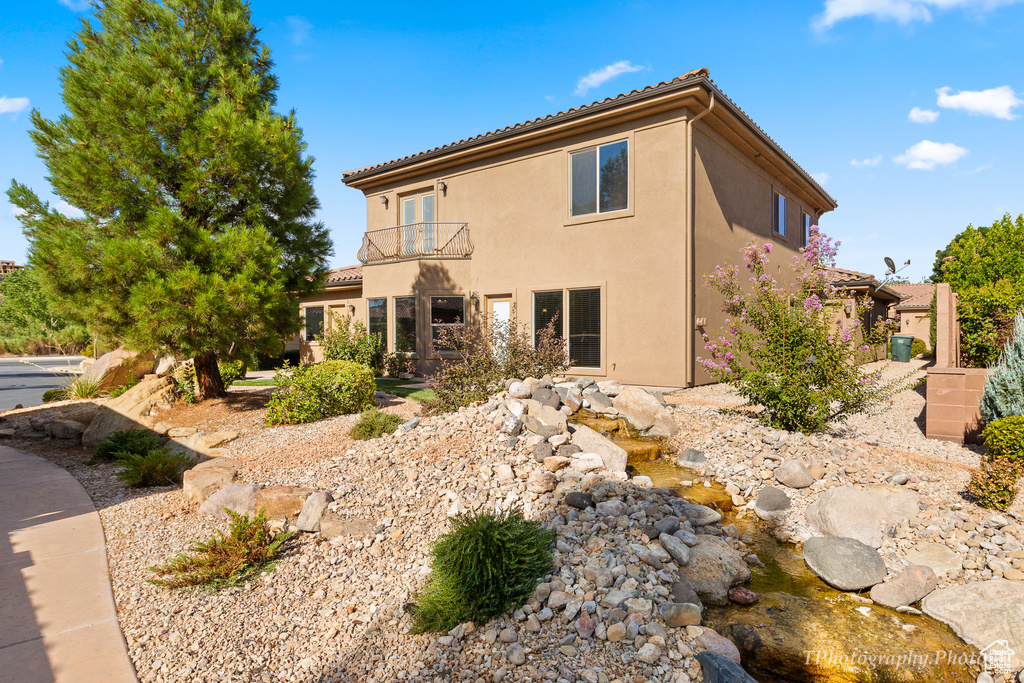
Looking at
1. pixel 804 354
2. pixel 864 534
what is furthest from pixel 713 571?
pixel 804 354

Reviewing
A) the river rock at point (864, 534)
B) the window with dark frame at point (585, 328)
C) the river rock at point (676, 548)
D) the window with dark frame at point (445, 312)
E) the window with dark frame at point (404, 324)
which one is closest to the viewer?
the river rock at point (676, 548)

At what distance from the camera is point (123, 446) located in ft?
23.6

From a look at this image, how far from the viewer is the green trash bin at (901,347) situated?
2008 cm

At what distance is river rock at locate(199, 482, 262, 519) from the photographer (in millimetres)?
4863

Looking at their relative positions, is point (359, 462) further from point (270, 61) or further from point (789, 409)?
point (270, 61)

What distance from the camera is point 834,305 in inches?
269

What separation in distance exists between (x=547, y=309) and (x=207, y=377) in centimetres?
760

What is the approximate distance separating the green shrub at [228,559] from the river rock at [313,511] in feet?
0.78

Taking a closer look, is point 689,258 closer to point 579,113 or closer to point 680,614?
point 579,113

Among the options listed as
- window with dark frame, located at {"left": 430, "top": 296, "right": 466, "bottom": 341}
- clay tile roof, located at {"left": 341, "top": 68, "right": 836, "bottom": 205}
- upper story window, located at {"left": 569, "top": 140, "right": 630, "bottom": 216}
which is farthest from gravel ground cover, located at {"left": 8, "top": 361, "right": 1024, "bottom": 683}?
window with dark frame, located at {"left": 430, "top": 296, "right": 466, "bottom": 341}

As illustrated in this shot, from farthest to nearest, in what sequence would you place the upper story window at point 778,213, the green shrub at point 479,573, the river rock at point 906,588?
the upper story window at point 778,213, the river rock at point 906,588, the green shrub at point 479,573

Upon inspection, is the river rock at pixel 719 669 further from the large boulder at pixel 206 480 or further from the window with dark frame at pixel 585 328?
the window with dark frame at pixel 585 328

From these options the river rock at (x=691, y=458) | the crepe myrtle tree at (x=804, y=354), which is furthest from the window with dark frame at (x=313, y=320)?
the river rock at (x=691, y=458)

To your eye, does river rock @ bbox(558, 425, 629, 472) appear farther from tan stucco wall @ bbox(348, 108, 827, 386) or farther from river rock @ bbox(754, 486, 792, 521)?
tan stucco wall @ bbox(348, 108, 827, 386)
